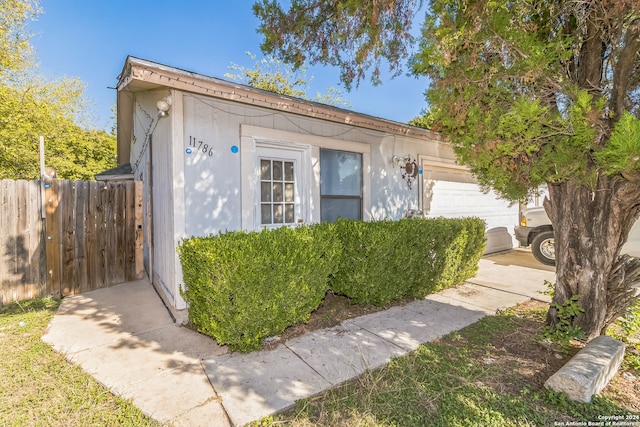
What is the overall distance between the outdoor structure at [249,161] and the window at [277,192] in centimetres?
2

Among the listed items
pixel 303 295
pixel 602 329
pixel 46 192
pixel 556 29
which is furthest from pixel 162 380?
pixel 556 29

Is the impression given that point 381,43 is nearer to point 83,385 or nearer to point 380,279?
point 380,279

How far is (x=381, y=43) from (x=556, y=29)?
7.97ft

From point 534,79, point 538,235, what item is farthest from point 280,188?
point 538,235

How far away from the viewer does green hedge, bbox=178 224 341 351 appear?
2793 mm

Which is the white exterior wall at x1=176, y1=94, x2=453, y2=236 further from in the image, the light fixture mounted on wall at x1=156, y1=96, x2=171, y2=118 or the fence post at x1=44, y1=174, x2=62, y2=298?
the fence post at x1=44, y1=174, x2=62, y2=298

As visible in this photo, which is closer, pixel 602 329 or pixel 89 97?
pixel 602 329

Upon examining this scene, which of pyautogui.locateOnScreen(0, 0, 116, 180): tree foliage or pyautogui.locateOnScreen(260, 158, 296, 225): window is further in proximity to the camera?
pyautogui.locateOnScreen(0, 0, 116, 180): tree foliage

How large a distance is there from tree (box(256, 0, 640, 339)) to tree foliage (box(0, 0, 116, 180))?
14833 millimetres

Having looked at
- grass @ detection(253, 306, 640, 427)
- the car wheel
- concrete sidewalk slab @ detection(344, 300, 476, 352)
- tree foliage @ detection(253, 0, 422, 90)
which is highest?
tree foliage @ detection(253, 0, 422, 90)

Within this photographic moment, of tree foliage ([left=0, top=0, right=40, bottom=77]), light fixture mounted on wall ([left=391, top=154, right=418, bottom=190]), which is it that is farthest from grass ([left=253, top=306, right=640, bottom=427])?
tree foliage ([left=0, top=0, right=40, bottom=77])

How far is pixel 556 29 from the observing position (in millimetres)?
3061

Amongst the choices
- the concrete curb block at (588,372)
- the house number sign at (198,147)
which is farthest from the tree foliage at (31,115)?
the concrete curb block at (588,372)

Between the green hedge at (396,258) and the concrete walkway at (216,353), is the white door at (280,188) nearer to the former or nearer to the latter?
the green hedge at (396,258)
